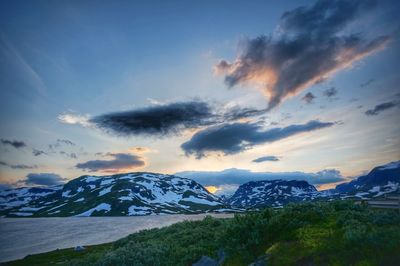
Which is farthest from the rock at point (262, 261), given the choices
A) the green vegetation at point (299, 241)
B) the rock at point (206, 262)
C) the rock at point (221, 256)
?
the rock at point (206, 262)

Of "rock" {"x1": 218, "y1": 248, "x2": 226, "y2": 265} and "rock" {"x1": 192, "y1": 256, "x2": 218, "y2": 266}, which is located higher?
"rock" {"x1": 218, "y1": 248, "x2": 226, "y2": 265}

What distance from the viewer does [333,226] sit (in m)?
13.0

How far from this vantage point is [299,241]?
40.4 feet

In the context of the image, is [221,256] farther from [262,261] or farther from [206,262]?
[262,261]

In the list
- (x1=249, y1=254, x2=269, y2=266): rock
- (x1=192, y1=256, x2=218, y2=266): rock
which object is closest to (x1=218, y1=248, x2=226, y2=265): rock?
(x1=192, y1=256, x2=218, y2=266): rock

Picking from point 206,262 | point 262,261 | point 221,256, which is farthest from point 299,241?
point 206,262

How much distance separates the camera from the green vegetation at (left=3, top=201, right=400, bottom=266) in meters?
10.3

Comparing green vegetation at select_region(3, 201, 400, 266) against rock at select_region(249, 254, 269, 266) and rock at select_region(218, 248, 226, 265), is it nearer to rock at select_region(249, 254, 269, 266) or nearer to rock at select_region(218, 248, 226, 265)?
rock at select_region(249, 254, 269, 266)

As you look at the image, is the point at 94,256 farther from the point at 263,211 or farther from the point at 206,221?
the point at 263,211

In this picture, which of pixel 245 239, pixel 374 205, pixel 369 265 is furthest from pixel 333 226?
pixel 374 205

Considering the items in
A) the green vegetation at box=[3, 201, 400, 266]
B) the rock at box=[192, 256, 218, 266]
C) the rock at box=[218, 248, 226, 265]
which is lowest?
the rock at box=[192, 256, 218, 266]

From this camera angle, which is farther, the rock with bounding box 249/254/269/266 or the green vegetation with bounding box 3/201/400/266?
the rock with bounding box 249/254/269/266

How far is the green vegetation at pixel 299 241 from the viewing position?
10.3 meters

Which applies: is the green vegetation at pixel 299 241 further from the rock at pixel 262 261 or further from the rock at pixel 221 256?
the rock at pixel 221 256
